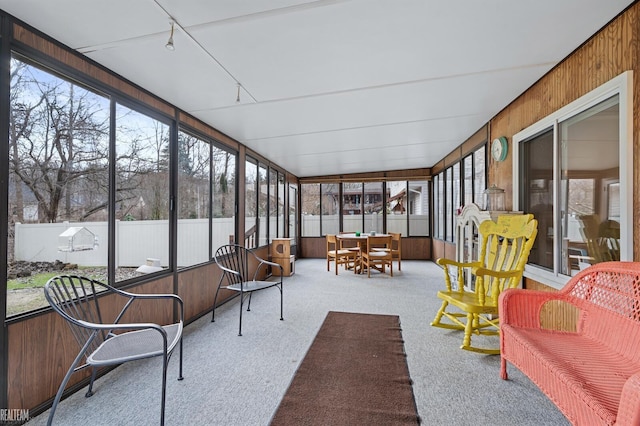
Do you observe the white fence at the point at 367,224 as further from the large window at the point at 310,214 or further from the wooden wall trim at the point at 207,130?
the wooden wall trim at the point at 207,130

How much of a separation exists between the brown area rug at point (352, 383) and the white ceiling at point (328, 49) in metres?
2.38

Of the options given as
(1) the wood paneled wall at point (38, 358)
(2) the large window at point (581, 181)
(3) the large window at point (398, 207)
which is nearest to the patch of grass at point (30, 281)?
(1) the wood paneled wall at point (38, 358)

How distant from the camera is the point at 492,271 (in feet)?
7.62

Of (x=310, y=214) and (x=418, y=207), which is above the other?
(x=418, y=207)

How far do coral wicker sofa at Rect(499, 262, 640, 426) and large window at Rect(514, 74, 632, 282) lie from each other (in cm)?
30

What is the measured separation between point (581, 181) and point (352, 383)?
2.35 m

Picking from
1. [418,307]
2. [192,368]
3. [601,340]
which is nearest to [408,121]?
[418,307]

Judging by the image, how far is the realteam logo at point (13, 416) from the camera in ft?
5.03

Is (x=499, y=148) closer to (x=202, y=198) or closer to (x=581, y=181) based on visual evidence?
(x=581, y=181)

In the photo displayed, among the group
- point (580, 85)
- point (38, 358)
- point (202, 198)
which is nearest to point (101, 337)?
point (38, 358)

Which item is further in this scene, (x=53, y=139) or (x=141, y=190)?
(x=141, y=190)

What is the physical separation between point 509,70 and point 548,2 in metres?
0.81

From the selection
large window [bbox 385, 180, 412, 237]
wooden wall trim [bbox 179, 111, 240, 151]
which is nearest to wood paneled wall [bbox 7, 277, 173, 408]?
wooden wall trim [bbox 179, 111, 240, 151]

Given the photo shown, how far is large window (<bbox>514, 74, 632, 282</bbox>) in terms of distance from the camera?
1.73 metres
